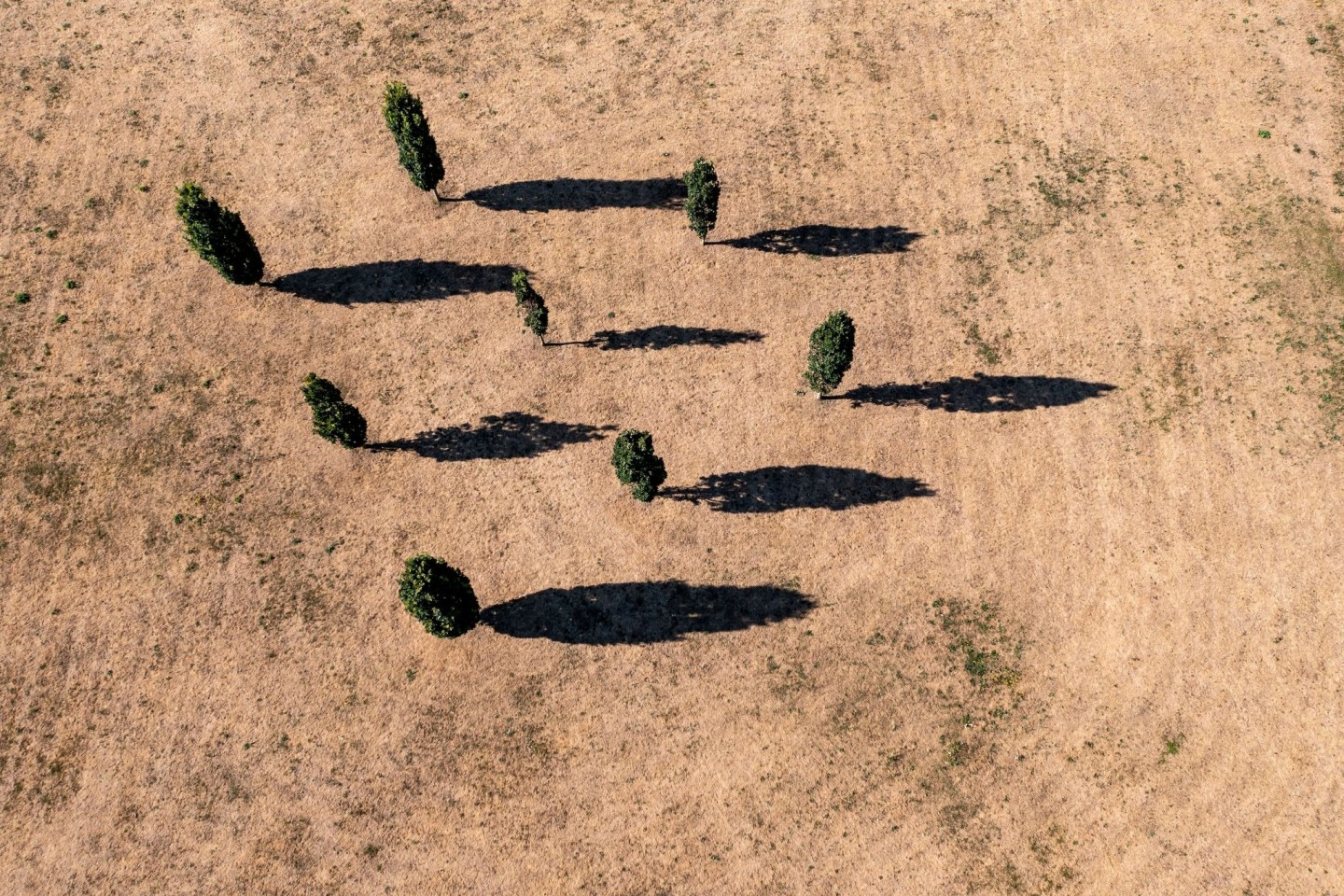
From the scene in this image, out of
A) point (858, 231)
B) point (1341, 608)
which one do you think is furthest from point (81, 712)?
point (1341, 608)

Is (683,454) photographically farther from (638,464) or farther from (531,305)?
(531,305)

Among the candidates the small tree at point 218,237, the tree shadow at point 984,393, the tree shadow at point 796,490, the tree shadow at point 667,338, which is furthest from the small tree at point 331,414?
the tree shadow at point 984,393

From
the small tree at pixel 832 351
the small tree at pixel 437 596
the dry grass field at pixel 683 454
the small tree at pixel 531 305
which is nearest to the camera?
the small tree at pixel 437 596

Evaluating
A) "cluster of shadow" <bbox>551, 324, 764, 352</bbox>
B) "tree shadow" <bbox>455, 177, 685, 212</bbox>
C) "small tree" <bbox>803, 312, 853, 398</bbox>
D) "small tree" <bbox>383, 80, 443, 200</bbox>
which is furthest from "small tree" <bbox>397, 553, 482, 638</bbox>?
"tree shadow" <bbox>455, 177, 685, 212</bbox>

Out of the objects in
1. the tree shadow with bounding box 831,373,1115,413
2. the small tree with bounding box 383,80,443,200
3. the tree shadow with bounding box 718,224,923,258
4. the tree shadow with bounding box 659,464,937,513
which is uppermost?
the small tree with bounding box 383,80,443,200

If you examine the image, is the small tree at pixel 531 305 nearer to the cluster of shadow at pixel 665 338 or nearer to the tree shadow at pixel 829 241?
the cluster of shadow at pixel 665 338

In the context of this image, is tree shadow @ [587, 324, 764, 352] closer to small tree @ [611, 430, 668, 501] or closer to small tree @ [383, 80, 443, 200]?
small tree @ [611, 430, 668, 501]
